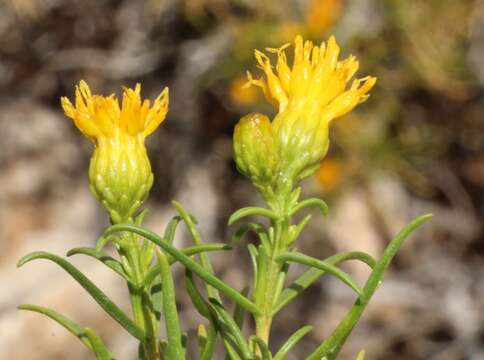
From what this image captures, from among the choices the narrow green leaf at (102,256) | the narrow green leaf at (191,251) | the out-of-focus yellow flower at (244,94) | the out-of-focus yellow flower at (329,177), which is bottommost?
the narrow green leaf at (191,251)

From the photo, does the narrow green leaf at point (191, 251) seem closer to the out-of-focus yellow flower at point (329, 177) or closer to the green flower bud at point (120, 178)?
the green flower bud at point (120, 178)

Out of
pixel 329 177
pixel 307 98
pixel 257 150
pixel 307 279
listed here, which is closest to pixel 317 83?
pixel 307 98

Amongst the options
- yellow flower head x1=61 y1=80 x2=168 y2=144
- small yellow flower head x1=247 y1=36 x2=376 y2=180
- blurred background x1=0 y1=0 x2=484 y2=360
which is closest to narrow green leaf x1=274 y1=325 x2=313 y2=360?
small yellow flower head x1=247 y1=36 x2=376 y2=180

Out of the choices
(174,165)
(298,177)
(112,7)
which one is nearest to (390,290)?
(174,165)

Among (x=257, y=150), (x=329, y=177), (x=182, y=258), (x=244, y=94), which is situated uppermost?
(x=244, y=94)

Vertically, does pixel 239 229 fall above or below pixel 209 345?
above

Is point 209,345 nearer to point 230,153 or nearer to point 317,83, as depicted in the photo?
point 317,83

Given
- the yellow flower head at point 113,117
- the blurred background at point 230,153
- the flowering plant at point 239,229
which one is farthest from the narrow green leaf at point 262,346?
the blurred background at point 230,153
